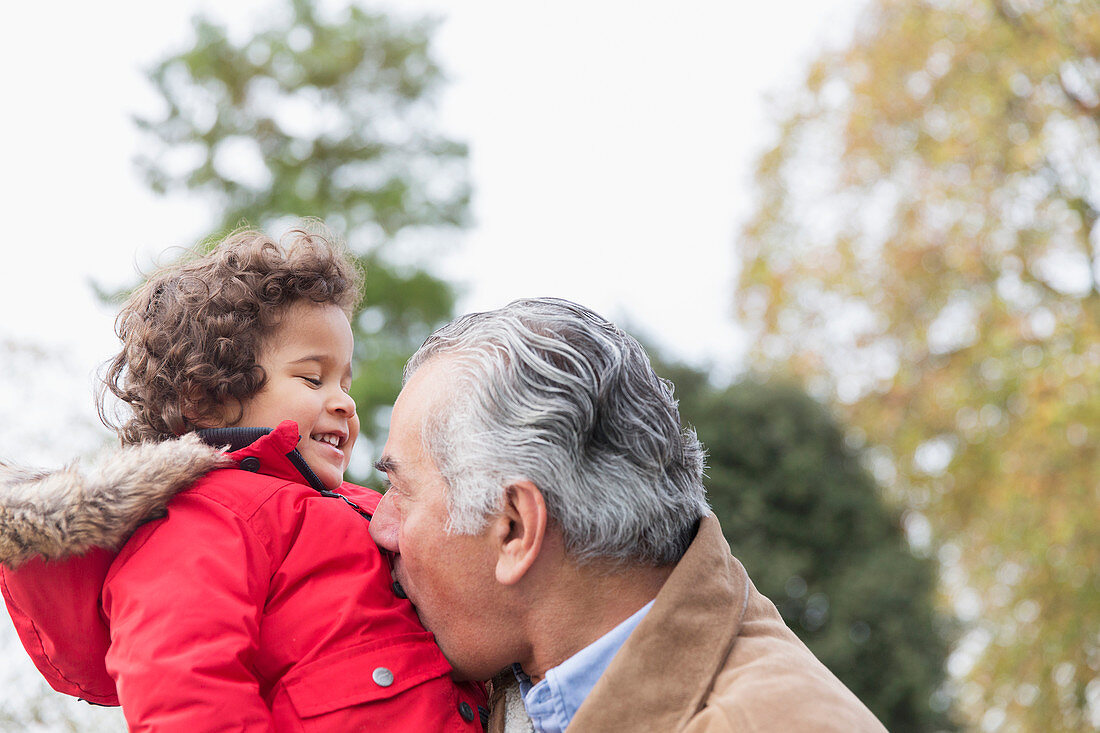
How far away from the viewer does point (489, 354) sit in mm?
2100

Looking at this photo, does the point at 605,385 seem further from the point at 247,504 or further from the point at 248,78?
the point at 248,78

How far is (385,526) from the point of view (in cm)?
224

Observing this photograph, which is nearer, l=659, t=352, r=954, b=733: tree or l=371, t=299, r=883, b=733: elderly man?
l=371, t=299, r=883, b=733: elderly man

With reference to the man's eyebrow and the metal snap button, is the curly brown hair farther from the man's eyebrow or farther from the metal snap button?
the metal snap button

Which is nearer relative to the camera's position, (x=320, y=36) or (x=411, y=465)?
(x=411, y=465)

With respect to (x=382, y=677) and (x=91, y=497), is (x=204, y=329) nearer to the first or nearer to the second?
(x=91, y=497)

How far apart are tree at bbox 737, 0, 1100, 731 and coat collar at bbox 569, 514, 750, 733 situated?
7144 mm

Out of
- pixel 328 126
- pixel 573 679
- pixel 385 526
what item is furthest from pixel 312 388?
pixel 328 126

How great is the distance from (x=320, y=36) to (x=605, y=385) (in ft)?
35.6

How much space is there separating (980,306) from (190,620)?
35.8 feet

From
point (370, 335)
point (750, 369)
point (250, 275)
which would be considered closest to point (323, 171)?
point (370, 335)

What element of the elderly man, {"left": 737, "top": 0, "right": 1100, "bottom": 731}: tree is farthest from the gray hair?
{"left": 737, "top": 0, "right": 1100, "bottom": 731}: tree

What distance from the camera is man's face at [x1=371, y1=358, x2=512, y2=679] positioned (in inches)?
81.7

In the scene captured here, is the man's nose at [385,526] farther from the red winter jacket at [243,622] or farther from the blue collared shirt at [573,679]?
the blue collared shirt at [573,679]
